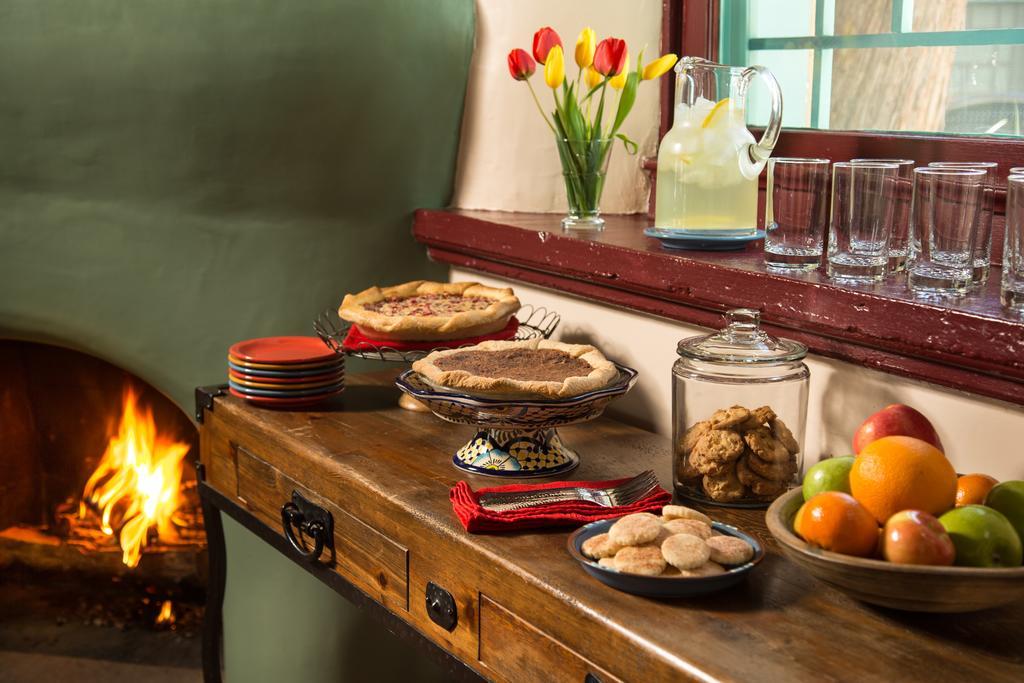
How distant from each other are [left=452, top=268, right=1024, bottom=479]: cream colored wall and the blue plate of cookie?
12.6 inches

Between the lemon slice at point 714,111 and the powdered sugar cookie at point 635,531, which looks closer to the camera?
the powdered sugar cookie at point 635,531

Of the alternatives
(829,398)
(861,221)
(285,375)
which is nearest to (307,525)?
(285,375)

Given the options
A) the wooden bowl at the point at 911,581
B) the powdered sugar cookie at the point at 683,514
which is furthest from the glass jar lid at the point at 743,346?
the wooden bowl at the point at 911,581

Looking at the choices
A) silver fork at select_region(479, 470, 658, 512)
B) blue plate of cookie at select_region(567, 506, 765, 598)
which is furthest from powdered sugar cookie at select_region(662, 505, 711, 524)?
silver fork at select_region(479, 470, 658, 512)

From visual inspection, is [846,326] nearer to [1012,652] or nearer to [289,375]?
[1012,652]

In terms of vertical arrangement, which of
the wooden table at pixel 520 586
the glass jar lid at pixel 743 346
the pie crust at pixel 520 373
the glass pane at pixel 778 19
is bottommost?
the wooden table at pixel 520 586

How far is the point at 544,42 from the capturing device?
178 centimetres

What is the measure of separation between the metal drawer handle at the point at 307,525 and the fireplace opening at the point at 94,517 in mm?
943

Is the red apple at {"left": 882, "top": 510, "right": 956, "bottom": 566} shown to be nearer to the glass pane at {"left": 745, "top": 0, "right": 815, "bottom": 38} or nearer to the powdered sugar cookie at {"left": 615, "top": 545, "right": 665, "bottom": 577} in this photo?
the powdered sugar cookie at {"left": 615, "top": 545, "right": 665, "bottom": 577}

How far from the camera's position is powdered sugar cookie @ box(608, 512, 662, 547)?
1.03 meters

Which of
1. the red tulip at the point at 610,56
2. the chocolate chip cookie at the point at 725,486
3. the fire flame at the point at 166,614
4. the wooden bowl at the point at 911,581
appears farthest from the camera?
the fire flame at the point at 166,614

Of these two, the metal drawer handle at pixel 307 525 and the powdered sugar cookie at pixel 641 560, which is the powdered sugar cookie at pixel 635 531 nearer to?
the powdered sugar cookie at pixel 641 560

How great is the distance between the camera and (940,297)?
1.23m

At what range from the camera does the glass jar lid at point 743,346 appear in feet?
4.09
